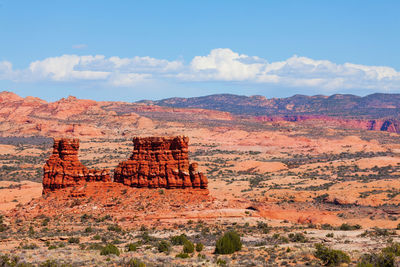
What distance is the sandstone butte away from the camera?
36000 millimetres

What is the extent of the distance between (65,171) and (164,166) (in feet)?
22.7

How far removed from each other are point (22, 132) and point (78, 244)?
11850 cm

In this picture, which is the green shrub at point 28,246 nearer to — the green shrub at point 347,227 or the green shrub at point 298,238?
the green shrub at point 298,238

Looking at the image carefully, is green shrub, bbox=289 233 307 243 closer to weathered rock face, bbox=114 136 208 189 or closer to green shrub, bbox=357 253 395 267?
green shrub, bbox=357 253 395 267

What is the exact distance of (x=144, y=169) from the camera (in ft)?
119

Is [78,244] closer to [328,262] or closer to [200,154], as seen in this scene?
[328,262]

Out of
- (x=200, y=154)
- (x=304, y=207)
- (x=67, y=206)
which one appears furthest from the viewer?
(x=200, y=154)

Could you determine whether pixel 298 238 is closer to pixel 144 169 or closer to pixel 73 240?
pixel 73 240

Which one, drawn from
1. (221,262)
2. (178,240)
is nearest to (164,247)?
(178,240)

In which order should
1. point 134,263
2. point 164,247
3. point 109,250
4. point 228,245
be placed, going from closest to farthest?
1. point 134,263
2. point 109,250
3. point 228,245
4. point 164,247

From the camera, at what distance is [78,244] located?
26500 mm

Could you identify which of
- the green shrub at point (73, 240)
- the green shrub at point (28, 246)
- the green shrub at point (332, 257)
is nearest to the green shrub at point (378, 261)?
the green shrub at point (332, 257)

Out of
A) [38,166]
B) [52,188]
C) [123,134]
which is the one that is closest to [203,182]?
[52,188]

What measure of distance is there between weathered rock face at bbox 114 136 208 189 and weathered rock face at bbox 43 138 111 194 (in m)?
2.94
